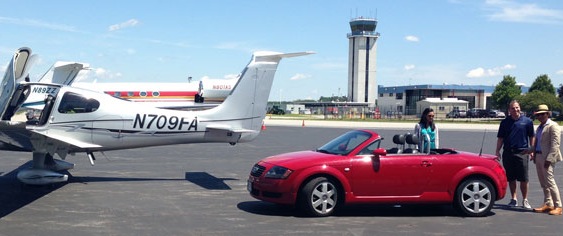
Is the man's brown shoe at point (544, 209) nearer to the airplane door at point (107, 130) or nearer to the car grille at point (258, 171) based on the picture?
the car grille at point (258, 171)

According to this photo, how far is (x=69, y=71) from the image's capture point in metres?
26.6

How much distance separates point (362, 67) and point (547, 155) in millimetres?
113581

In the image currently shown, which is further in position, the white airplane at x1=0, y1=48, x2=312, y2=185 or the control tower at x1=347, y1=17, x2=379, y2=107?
the control tower at x1=347, y1=17, x2=379, y2=107

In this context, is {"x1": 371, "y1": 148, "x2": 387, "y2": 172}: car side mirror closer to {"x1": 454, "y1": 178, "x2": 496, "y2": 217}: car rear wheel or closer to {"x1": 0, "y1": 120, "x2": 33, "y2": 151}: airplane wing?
{"x1": 454, "y1": 178, "x2": 496, "y2": 217}: car rear wheel

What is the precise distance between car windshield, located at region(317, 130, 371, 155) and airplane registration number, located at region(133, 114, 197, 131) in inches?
142

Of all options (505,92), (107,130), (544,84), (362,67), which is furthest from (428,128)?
(362,67)

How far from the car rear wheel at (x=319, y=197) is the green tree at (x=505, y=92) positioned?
3766 inches

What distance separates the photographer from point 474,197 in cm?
848

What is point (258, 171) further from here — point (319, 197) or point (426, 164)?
point (426, 164)

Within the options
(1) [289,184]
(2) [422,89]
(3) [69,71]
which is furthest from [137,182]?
(2) [422,89]

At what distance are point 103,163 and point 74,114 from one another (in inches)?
179

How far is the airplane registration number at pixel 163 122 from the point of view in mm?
11266

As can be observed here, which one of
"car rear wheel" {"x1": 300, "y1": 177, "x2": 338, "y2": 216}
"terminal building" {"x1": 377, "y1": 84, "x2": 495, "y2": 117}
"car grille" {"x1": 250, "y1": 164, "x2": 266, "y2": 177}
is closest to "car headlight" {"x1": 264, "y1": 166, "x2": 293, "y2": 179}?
"car grille" {"x1": 250, "y1": 164, "x2": 266, "y2": 177}

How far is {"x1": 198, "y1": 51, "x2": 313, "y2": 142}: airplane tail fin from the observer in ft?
38.9
